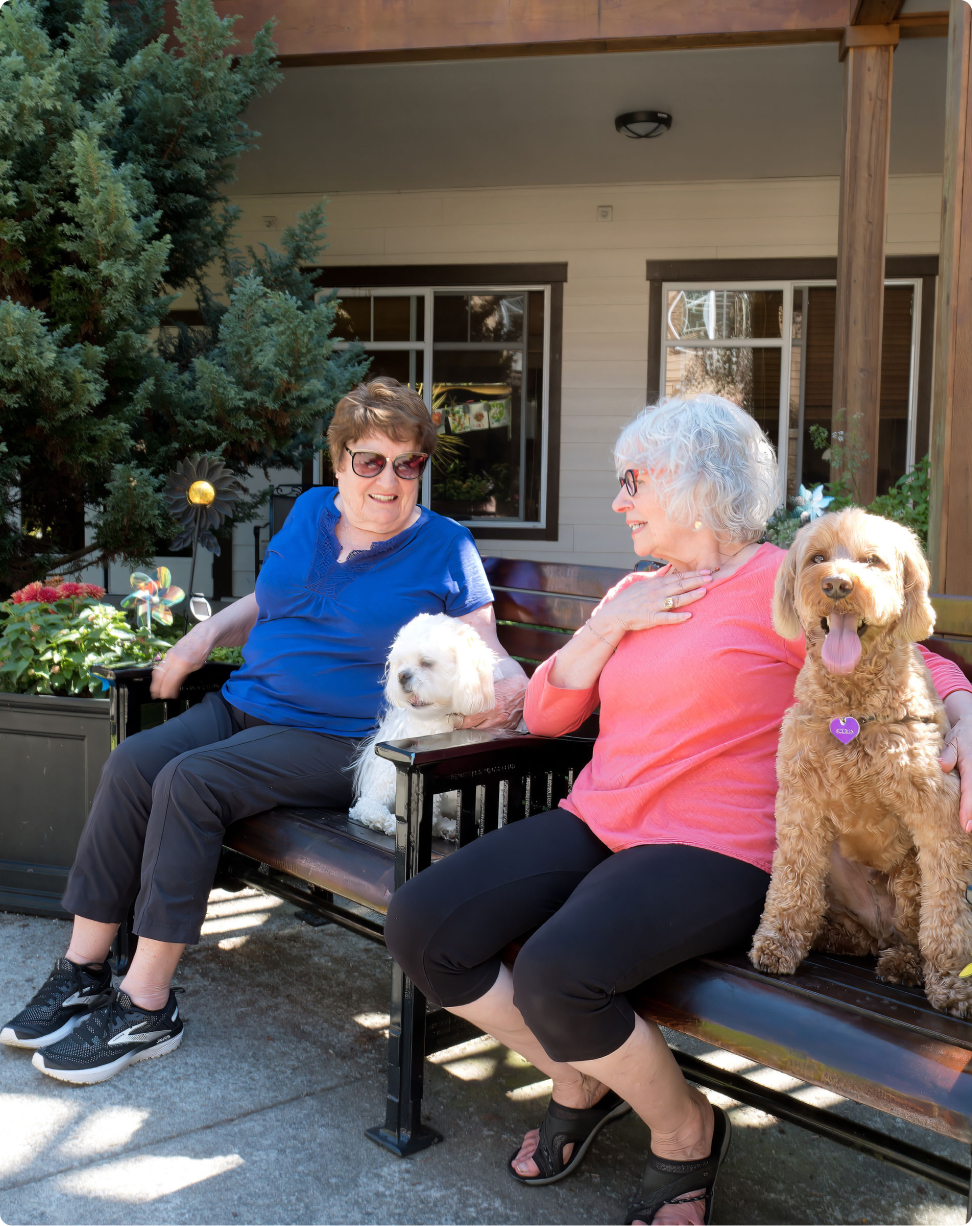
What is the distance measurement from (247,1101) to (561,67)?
223 inches

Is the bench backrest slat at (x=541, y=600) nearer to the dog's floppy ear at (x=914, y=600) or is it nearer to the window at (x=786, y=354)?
the dog's floppy ear at (x=914, y=600)

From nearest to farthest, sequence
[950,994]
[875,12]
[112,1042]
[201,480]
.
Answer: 1. [950,994]
2. [112,1042]
3. [201,480]
4. [875,12]

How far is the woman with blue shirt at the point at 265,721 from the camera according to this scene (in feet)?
8.21

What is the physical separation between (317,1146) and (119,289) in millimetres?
3739

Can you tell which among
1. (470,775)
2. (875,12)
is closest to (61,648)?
(470,775)

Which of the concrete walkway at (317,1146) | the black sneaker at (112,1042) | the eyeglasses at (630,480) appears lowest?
the concrete walkway at (317,1146)

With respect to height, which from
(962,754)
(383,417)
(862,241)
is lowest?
(962,754)

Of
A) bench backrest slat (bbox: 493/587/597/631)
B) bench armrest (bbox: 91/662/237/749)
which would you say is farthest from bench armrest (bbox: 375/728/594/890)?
bench armrest (bbox: 91/662/237/749)

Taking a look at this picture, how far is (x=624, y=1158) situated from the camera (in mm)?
2189

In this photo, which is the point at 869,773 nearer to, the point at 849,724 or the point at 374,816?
the point at 849,724

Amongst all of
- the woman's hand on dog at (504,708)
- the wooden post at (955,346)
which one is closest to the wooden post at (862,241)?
the wooden post at (955,346)

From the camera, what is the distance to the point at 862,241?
5215 mm

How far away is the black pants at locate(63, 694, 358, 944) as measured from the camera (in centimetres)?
248

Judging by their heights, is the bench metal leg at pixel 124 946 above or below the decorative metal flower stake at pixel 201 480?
below
